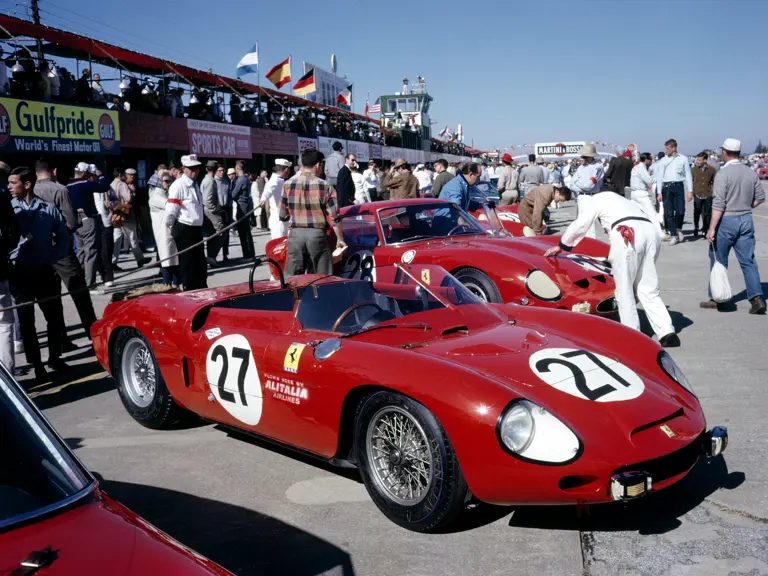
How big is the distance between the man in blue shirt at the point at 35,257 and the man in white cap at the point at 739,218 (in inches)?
251

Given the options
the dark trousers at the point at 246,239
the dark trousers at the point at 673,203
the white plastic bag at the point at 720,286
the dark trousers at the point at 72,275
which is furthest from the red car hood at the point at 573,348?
the dark trousers at the point at 673,203

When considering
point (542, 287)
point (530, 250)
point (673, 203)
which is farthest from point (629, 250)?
point (673, 203)

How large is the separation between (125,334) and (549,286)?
3.73m

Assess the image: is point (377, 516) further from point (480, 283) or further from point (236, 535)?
point (480, 283)

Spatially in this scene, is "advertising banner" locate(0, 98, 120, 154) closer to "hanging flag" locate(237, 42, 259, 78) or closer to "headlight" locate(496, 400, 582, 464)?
"hanging flag" locate(237, 42, 259, 78)

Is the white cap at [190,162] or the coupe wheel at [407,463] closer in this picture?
the coupe wheel at [407,463]

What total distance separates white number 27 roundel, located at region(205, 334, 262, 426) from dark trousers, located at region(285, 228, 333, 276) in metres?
3.30

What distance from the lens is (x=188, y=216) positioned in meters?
9.14

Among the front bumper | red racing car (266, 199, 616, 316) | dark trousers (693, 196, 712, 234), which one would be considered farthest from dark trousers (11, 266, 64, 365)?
dark trousers (693, 196, 712, 234)

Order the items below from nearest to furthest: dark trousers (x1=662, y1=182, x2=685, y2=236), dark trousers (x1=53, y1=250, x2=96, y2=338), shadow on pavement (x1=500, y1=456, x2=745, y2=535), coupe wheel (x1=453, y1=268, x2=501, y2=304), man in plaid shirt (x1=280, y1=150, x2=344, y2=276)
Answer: shadow on pavement (x1=500, y1=456, x2=745, y2=535)
dark trousers (x1=53, y1=250, x2=96, y2=338)
coupe wheel (x1=453, y1=268, x2=501, y2=304)
man in plaid shirt (x1=280, y1=150, x2=344, y2=276)
dark trousers (x1=662, y1=182, x2=685, y2=236)

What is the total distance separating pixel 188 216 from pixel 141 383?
423 centimetres

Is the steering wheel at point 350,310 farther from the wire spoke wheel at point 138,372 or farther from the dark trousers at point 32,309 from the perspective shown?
the dark trousers at point 32,309

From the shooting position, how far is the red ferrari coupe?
6.15ft

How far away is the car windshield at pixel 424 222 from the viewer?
8375 millimetres
